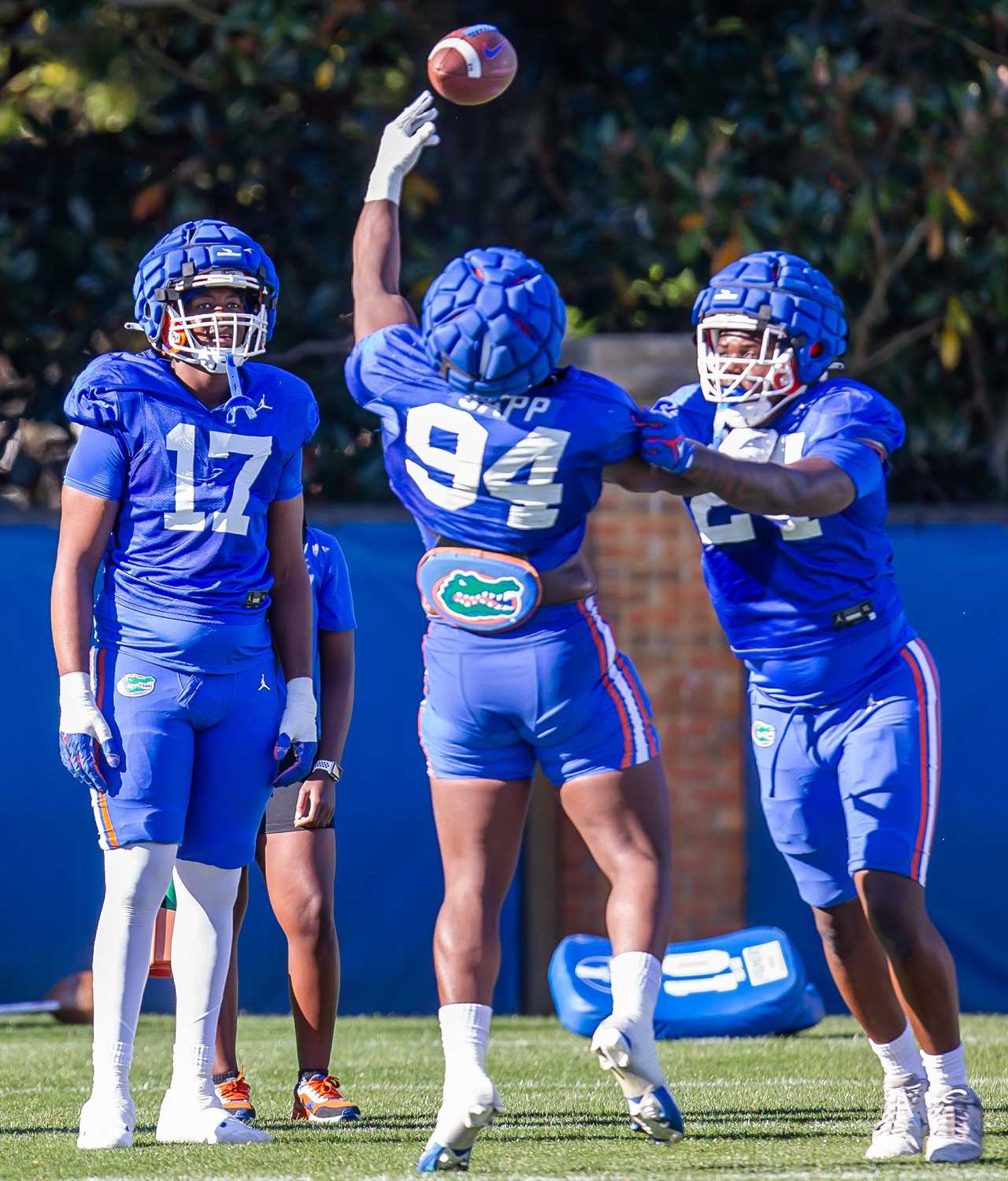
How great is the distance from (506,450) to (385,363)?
366 mm

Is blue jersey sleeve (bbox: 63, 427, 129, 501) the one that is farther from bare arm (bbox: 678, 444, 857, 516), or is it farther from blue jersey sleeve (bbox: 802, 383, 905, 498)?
blue jersey sleeve (bbox: 802, 383, 905, 498)

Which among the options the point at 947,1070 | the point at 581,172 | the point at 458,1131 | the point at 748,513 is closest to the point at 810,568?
the point at 748,513

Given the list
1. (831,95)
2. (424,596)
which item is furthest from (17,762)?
(831,95)

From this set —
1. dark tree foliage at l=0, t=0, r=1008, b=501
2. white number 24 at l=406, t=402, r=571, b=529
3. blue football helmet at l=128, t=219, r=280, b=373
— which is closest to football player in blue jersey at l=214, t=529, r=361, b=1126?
blue football helmet at l=128, t=219, r=280, b=373

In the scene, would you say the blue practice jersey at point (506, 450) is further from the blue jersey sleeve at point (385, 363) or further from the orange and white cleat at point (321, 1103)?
the orange and white cleat at point (321, 1103)

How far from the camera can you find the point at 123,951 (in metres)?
4.45

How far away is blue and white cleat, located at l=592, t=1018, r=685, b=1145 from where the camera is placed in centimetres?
401

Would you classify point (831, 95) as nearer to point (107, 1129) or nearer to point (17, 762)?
point (17, 762)

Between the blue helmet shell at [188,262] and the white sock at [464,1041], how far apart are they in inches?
63.5

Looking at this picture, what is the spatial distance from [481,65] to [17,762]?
13.4 ft

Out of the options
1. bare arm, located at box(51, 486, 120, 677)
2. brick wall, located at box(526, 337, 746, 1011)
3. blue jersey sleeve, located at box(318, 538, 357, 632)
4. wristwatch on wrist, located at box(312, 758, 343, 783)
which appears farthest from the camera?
brick wall, located at box(526, 337, 746, 1011)

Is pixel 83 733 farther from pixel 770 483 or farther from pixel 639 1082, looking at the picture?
pixel 770 483

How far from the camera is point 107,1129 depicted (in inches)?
172

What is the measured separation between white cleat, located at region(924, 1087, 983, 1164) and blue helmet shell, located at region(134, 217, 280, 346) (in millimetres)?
2249
